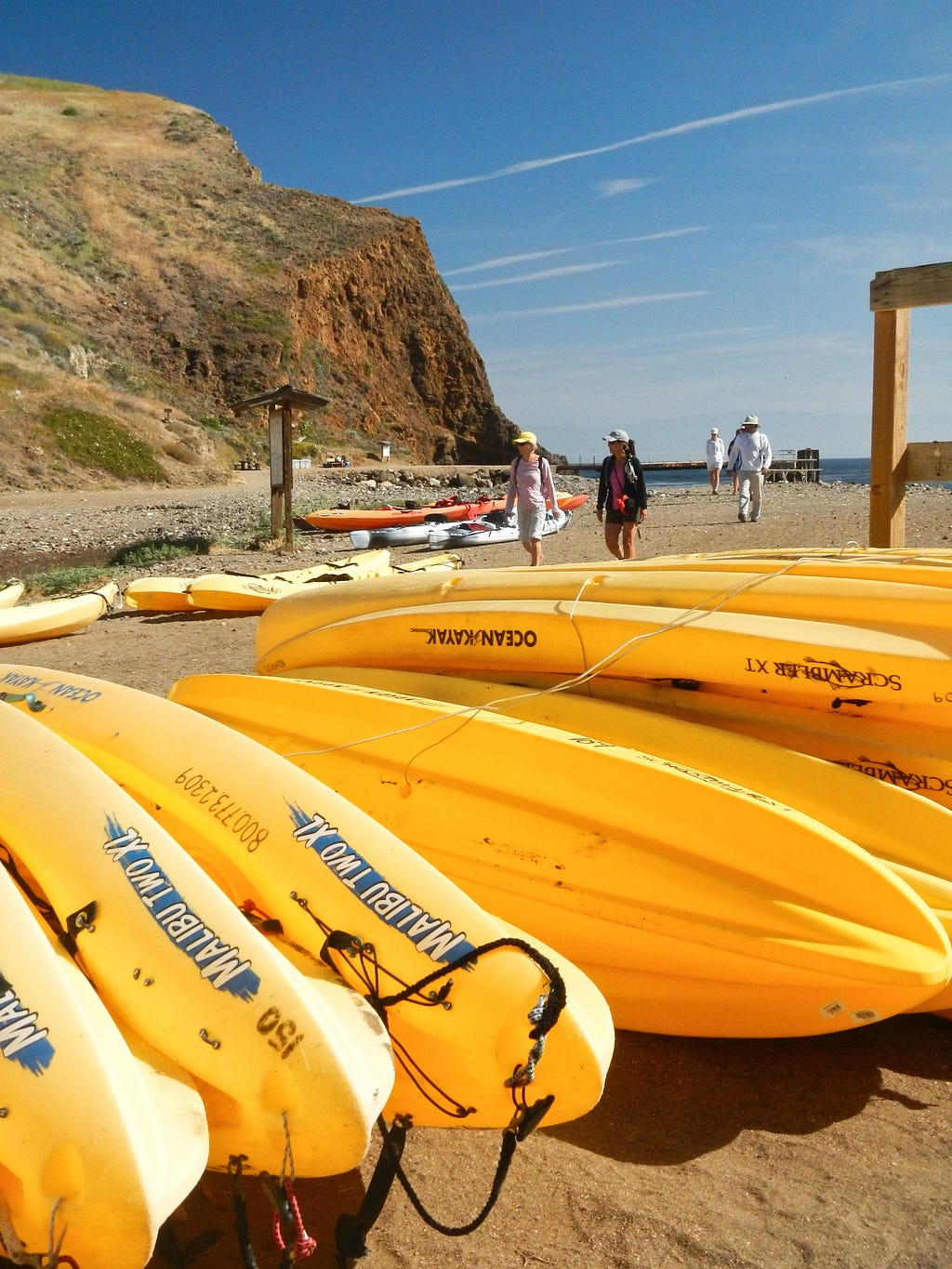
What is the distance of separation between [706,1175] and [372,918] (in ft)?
3.00

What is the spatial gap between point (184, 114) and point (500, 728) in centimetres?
5912

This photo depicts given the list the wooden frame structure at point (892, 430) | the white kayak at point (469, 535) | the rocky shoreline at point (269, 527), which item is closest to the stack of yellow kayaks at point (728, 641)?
the wooden frame structure at point (892, 430)

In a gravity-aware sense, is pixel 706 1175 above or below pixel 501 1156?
below

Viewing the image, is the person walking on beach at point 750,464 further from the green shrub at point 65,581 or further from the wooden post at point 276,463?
the green shrub at point 65,581

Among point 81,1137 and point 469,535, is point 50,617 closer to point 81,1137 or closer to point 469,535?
point 81,1137

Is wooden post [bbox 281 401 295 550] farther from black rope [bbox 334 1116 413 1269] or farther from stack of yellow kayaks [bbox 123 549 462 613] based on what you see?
black rope [bbox 334 1116 413 1269]

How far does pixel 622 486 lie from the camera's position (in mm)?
8547

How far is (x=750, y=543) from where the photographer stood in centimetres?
1162

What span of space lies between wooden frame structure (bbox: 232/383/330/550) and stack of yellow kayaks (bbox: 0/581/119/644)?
4.64 m

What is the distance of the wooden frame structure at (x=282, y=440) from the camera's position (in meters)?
12.8

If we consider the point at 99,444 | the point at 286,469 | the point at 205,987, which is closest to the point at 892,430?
the point at 205,987

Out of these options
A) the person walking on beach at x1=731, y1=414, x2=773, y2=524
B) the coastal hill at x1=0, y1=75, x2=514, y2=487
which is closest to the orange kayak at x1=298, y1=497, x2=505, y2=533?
the person walking on beach at x1=731, y1=414, x2=773, y2=524

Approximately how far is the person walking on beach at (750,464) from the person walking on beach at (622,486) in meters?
6.33

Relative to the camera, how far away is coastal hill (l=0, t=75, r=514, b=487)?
27.0 m
